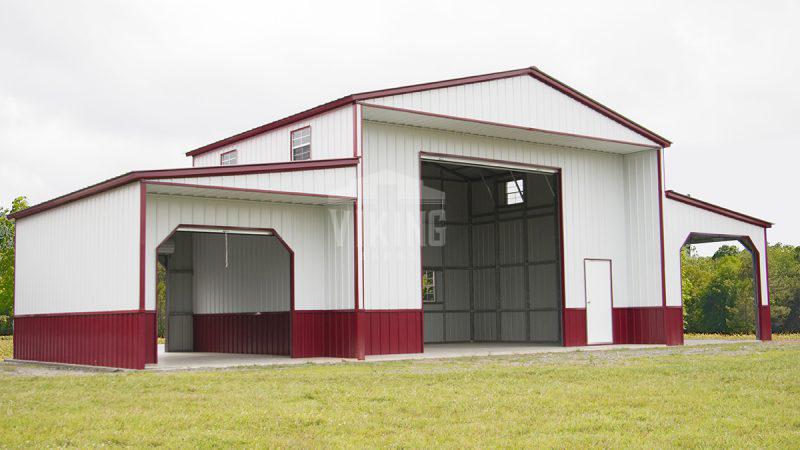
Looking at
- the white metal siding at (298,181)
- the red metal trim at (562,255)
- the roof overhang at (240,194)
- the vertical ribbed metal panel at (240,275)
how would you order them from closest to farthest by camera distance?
the roof overhang at (240,194) < the white metal siding at (298,181) < the vertical ribbed metal panel at (240,275) < the red metal trim at (562,255)

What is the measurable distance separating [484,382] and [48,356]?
497 inches

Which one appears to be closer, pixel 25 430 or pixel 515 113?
pixel 25 430

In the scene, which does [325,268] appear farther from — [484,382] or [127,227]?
[484,382]

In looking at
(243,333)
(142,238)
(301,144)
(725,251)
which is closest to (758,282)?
(301,144)

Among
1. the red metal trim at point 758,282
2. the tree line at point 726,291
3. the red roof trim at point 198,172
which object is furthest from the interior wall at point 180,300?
the tree line at point 726,291

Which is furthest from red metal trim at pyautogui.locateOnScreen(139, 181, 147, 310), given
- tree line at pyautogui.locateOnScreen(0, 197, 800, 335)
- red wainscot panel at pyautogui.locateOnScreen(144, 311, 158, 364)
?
tree line at pyautogui.locateOnScreen(0, 197, 800, 335)

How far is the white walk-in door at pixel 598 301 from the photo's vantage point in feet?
83.7

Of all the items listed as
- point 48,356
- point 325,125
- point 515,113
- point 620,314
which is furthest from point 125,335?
point 620,314

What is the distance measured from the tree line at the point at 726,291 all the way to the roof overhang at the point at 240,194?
30.2 metres

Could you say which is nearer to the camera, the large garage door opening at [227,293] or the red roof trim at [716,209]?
the large garage door opening at [227,293]

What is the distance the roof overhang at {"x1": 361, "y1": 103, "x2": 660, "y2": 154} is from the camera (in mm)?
20875

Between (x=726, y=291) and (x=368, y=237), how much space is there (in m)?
38.2

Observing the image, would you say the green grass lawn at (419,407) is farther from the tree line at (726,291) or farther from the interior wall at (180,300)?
the tree line at (726,291)

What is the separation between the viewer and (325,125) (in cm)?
2127
